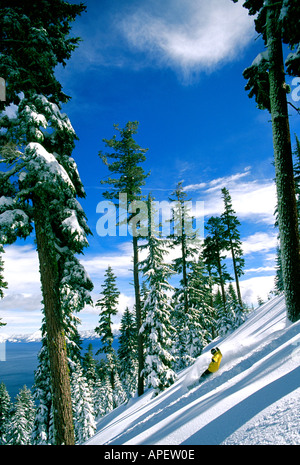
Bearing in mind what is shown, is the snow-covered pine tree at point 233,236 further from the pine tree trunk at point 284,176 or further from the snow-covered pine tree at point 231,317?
the pine tree trunk at point 284,176

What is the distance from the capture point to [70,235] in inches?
253

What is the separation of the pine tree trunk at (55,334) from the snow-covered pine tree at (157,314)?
9403mm

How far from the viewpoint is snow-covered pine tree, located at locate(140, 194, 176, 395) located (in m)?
14.4

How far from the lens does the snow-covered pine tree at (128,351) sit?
33500 mm

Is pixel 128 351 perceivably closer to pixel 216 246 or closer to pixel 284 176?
pixel 216 246

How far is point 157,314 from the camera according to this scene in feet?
51.3

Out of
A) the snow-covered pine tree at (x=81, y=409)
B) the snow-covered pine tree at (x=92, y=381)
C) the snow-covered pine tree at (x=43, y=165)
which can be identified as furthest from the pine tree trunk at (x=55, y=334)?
the snow-covered pine tree at (x=92, y=381)

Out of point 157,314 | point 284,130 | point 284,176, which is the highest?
point 284,130

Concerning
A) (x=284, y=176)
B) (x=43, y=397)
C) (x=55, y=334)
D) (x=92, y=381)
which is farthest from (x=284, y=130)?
(x=92, y=381)

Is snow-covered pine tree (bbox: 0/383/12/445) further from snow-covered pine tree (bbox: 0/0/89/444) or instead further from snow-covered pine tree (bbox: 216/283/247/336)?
snow-covered pine tree (bbox: 0/0/89/444)

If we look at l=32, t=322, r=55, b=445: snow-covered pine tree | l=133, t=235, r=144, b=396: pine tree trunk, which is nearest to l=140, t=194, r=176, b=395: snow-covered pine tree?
l=133, t=235, r=144, b=396: pine tree trunk

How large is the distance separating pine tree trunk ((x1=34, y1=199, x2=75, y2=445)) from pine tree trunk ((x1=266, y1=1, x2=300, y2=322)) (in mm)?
6497

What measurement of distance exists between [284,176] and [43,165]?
699 cm

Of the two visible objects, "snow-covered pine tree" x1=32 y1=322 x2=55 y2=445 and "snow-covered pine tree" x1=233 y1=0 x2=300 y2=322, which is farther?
"snow-covered pine tree" x1=32 y1=322 x2=55 y2=445
